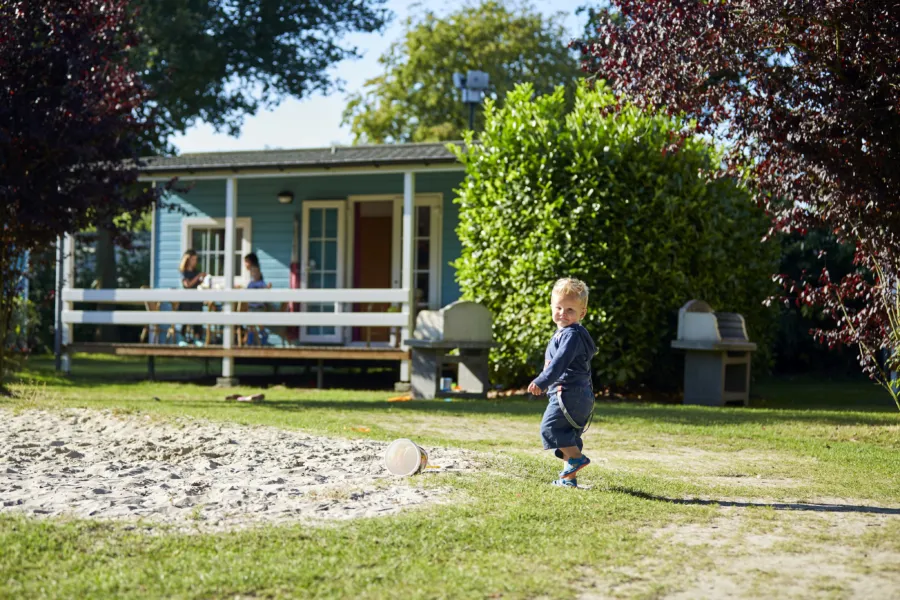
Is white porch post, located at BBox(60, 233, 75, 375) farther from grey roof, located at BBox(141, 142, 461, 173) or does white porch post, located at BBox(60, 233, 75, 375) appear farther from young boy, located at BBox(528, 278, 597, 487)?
young boy, located at BBox(528, 278, 597, 487)

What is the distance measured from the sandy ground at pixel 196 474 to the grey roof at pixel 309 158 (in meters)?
6.69

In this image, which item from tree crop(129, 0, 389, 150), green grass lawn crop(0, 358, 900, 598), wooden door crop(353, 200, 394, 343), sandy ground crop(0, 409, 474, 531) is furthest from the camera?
tree crop(129, 0, 389, 150)

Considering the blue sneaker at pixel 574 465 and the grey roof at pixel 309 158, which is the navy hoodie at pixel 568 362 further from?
the grey roof at pixel 309 158

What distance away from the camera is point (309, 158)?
15562mm

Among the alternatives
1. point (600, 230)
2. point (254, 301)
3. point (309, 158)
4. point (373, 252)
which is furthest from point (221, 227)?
point (600, 230)

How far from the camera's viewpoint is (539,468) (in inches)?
257

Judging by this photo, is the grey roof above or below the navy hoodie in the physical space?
above

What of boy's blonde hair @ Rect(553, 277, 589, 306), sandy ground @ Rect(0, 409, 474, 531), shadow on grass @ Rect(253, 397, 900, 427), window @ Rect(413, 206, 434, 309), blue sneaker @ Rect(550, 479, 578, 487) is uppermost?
window @ Rect(413, 206, 434, 309)

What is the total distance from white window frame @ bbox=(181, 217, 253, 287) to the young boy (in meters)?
12.6

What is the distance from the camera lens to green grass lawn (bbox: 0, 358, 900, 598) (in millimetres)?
3678

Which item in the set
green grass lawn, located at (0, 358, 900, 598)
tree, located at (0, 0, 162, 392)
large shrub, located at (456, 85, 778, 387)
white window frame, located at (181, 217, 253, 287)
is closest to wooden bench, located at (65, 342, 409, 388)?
large shrub, located at (456, 85, 778, 387)

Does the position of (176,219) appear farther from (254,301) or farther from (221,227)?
(254,301)

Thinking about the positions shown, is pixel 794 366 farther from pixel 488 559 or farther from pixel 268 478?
pixel 488 559

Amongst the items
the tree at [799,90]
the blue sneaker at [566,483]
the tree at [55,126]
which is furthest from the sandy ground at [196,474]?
the tree at [799,90]
